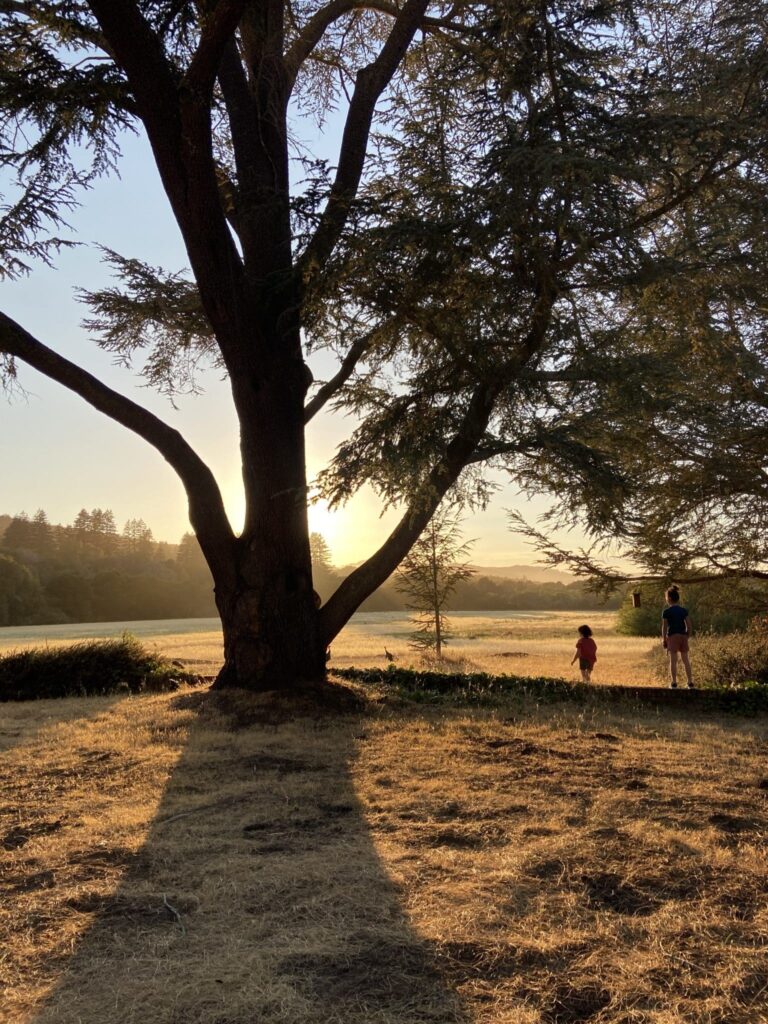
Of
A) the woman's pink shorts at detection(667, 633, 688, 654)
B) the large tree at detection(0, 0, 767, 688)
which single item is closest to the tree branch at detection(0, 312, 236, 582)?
the large tree at detection(0, 0, 767, 688)

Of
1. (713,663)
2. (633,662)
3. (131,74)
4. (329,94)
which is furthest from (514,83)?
(633,662)

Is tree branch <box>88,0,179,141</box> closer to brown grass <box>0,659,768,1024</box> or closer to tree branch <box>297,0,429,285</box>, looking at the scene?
tree branch <box>297,0,429,285</box>

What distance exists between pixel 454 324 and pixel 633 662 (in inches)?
691

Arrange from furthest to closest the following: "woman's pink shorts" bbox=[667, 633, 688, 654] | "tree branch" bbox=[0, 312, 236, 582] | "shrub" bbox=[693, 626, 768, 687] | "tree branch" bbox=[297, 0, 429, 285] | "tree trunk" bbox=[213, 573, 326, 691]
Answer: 1. "shrub" bbox=[693, 626, 768, 687]
2. "woman's pink shorts" bbox=[667, 633, 688, 654]
3. "tree branch" bbox=[297, 0, 429, 285]
4. "tree trunk" bbox=[213, 573, 326, 691]
5. "tree branch" bbox=[0, 312, 236, 582]

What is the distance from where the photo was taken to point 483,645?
101 ft

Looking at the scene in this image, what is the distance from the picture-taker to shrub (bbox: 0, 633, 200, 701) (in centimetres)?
1209

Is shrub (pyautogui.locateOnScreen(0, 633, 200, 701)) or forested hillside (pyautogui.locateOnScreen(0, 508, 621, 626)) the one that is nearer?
shrub (pyautogui.locateOnScreen(0, 633, 200, 701))

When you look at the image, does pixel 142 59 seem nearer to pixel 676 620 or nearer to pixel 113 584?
pixel 676 620

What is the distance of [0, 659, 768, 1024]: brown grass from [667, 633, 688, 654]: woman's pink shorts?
5208 mm

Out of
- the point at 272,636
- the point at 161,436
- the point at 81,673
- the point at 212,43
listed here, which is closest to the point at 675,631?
the point at 272,636

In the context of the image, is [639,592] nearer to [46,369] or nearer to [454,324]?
[454,324]

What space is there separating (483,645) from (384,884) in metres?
27.5

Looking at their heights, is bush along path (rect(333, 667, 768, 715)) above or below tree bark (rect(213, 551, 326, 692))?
below

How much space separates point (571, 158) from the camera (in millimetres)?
5652
